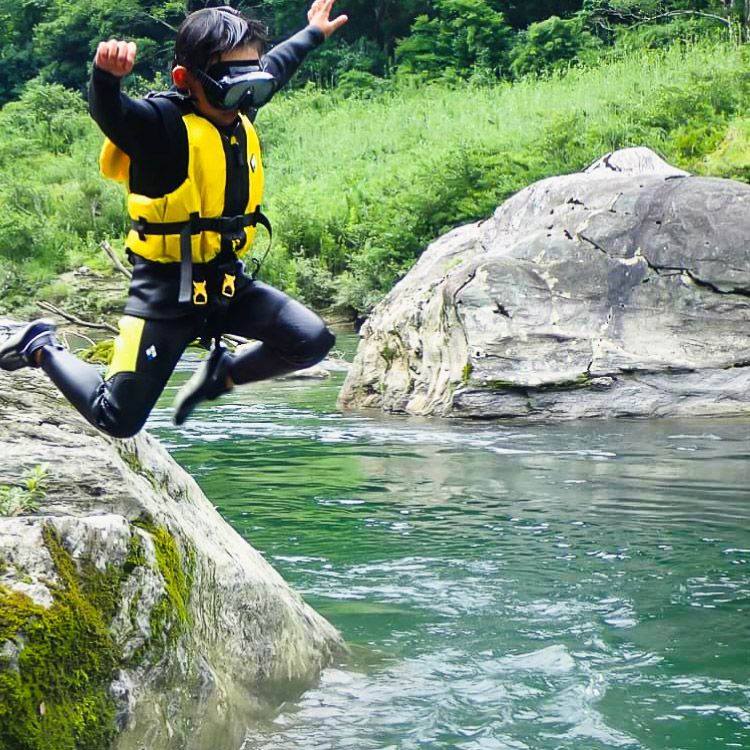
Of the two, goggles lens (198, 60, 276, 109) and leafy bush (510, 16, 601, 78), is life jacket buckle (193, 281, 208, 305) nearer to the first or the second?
goggles lens (198, 60, 276, 109)

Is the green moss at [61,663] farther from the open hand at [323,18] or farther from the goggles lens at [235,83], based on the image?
the open hand at [323,18]

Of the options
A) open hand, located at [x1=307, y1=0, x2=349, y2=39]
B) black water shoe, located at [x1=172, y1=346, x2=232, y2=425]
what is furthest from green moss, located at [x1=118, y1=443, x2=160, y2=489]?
open hand, located at [x1=307, y1=0, x2=349, y2=39]

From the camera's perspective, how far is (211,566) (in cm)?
543

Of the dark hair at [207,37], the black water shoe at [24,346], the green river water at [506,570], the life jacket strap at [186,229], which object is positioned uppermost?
the dark hair at [207,37]

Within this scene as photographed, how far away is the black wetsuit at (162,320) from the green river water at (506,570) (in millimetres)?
1507

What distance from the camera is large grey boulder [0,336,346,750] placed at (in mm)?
4180

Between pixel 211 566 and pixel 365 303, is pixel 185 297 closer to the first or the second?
pixel 211 566

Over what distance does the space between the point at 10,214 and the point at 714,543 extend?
30.9 m

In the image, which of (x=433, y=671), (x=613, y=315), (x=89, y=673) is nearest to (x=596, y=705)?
(x=433, y=671)

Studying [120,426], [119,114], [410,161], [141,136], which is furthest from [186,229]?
[410,161]

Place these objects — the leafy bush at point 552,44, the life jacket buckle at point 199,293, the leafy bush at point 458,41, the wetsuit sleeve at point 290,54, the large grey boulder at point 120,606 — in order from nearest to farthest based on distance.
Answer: the large grey boulder at point 120,606
the life jacket buckle at point 199,293
the wetsuit sleeve at point 290,54
the leafy bush at point 552,44
the leafy bush at point 458,41

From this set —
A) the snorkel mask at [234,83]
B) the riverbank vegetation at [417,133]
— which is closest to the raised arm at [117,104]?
the snorkel mask at [234,83]

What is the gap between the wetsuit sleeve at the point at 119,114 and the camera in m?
4.38

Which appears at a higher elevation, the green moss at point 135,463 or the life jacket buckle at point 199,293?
the life jacket buckle at point 199,293
